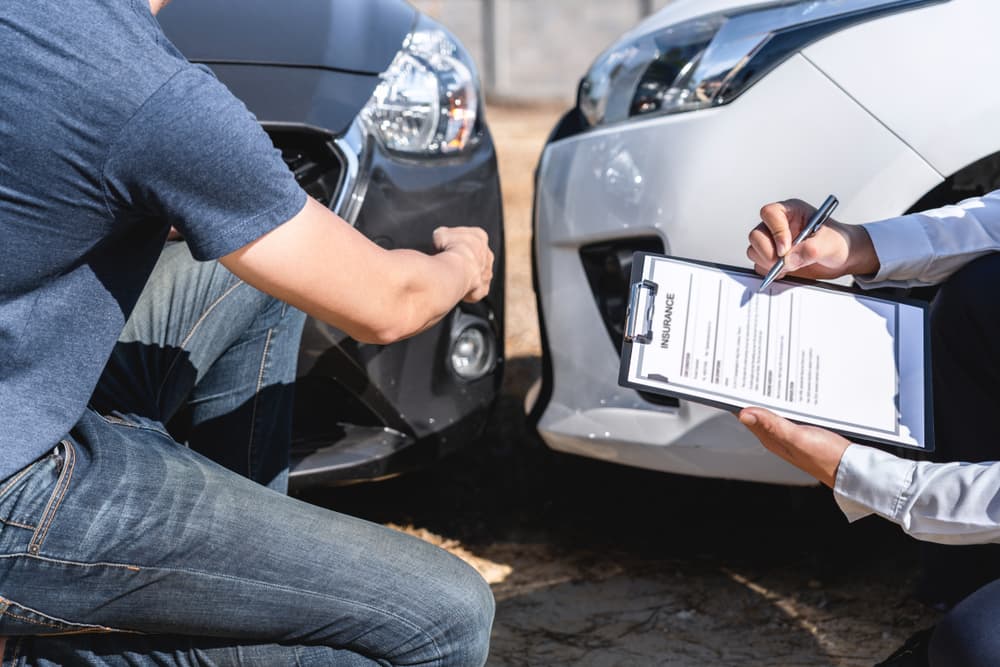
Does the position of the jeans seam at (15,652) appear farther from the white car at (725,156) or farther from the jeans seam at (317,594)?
the white car at (725,156)

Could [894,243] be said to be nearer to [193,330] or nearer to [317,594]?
[317,594]

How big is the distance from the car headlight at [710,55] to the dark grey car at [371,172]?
315 mm

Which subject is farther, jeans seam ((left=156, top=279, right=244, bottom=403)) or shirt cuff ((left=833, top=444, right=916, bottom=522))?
jeans seam ((left=156, top=279, right=244, bottom=403))

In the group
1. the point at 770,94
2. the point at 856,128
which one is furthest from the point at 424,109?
the point at 856,128

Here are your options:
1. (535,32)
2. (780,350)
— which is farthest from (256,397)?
(535,32)

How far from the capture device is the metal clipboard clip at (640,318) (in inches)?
67.6

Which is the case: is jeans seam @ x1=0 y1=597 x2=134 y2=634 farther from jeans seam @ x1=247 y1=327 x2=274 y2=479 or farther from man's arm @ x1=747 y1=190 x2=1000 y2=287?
man's arm @ x1=747 y1=190 x2=1000 y2=287

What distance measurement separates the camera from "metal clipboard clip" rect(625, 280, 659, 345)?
67.6 inches

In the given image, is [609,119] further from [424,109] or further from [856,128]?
[856,128]

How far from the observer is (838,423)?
1.72 meters

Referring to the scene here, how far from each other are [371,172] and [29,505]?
1060 millimetres

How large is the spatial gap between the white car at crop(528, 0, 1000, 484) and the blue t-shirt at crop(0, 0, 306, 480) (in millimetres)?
965

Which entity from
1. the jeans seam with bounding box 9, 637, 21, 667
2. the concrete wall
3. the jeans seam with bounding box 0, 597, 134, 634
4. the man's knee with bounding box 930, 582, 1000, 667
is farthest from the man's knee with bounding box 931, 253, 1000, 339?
the concrete wall

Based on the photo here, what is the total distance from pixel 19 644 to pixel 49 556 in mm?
309
